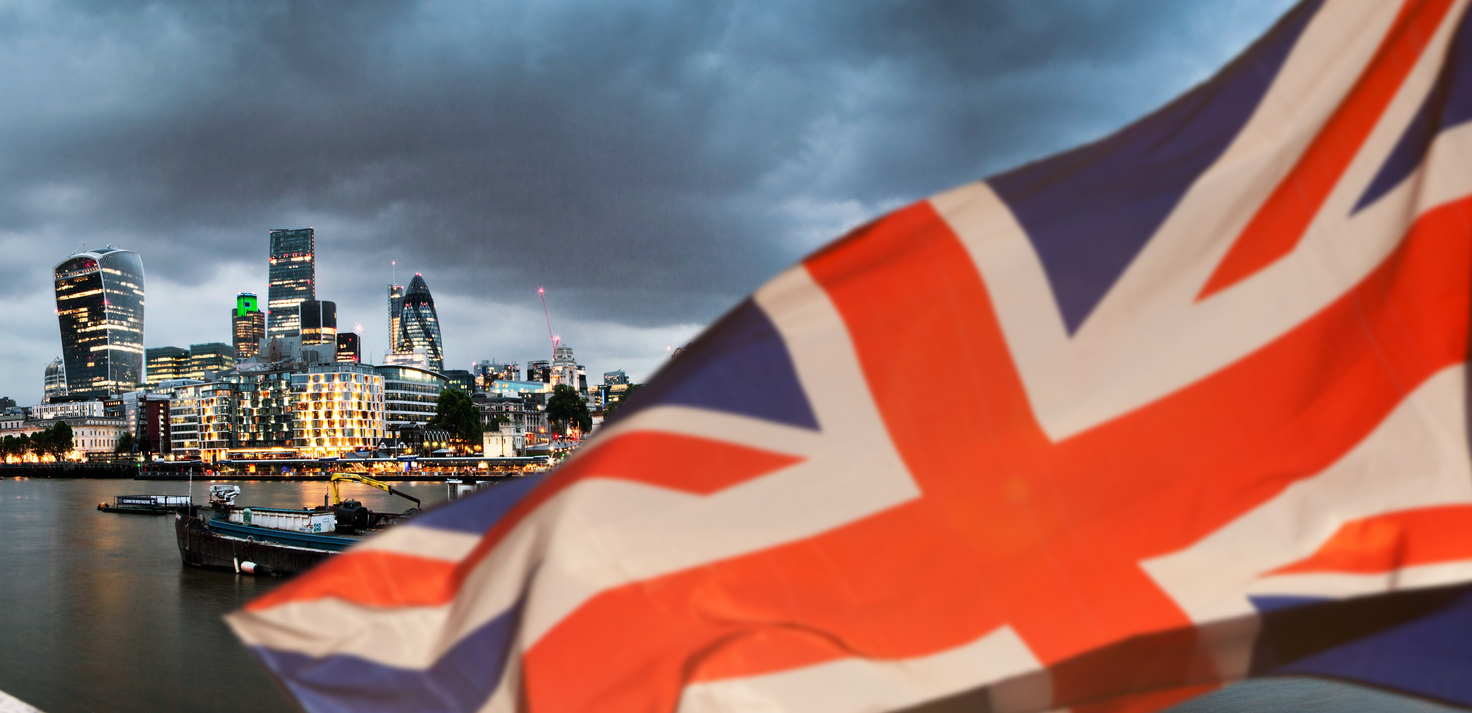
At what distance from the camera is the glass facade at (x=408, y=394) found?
5118 inches

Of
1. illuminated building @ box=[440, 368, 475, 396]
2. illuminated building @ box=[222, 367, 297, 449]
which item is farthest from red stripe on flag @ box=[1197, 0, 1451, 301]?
illuminated building @ box=[440, 368, 475, 396]

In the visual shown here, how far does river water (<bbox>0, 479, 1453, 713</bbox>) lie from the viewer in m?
15.5

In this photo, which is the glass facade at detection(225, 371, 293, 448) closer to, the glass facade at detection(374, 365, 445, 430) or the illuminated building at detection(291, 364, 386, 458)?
the illuminated building at detection(291, 364, 386, 458)

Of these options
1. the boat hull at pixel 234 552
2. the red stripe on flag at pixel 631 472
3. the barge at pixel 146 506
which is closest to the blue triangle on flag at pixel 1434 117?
the red stripe on flag at pixel 631 472

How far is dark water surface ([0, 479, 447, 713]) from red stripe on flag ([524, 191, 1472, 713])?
27.3 ft

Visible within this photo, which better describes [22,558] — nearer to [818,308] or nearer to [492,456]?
[818,308]

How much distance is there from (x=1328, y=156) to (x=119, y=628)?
1080 inches

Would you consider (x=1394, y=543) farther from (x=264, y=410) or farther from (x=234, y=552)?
(x=264, y=410)

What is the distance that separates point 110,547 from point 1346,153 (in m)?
46.1

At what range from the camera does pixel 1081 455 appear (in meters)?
2.13

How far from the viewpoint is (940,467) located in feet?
7.04

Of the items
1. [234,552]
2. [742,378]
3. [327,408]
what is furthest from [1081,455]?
[327,408]

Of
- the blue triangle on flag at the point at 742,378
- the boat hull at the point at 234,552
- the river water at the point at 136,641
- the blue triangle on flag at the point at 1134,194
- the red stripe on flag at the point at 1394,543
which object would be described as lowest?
the river water at the point at 136,641

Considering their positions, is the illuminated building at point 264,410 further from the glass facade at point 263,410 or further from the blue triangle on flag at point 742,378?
the blue triangle on flag at point 742,378
